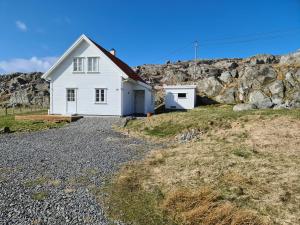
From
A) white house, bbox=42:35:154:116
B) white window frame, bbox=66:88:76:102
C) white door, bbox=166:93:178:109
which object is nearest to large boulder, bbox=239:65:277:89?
white door, bbox=166:93:178:109

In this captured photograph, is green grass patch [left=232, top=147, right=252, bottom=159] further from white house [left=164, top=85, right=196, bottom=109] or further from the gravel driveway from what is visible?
white house [left=164, top=85, right=196, bottom=109]

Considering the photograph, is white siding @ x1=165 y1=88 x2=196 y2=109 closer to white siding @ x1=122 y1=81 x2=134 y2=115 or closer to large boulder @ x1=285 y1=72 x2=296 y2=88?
white siding @ x1=122 y1=81 x2=134 y2=115

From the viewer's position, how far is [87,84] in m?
28.2

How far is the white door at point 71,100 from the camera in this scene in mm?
28297

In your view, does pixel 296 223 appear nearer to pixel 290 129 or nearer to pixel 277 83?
pixel 290 129

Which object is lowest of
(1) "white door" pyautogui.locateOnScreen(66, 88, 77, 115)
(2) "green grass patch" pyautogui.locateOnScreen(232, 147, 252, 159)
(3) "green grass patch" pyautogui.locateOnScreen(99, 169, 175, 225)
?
(3) "green grass patch" pyautogui.locateOnScreen(99, 169, 175, 225)

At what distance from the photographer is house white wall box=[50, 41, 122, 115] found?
27.6 meters

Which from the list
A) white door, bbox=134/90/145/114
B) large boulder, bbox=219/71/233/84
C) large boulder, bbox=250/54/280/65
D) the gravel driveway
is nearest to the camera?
the gravel driveway

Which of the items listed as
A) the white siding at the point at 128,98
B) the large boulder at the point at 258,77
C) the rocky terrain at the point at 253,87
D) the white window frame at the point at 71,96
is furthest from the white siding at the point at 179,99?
the white window frame at the point at 71,96

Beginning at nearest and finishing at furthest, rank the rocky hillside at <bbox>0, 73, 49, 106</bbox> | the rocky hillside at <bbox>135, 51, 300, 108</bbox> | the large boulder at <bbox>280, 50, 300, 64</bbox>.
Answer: the rocky hillside at <bbox>135, 51, 300, 108</bbox>, the large boulder at <bbox>280, 50, 300, 64</bbox>, the rocky hillside at <bbox>0, 73, 49, 106</bbox>

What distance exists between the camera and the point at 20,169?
1107cm

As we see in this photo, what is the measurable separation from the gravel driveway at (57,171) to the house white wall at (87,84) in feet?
24.2

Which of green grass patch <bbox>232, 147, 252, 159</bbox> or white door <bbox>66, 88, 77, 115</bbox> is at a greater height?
white door <bbox>66, 88, 77, 115</bbox>

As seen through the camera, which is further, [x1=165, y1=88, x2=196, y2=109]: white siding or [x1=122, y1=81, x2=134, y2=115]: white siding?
[x1=165, y1=88, x2=196, y2=109]: white siding
